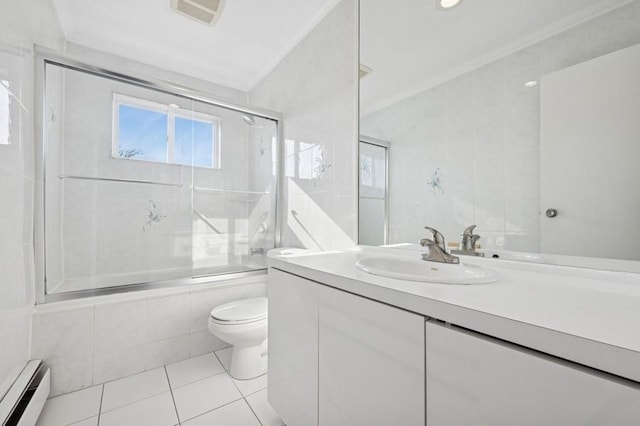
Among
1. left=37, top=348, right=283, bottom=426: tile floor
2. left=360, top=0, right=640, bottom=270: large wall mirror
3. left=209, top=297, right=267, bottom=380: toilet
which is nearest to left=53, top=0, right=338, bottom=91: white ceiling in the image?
left=360, top=0, right=640, bottom=270: large wall mirror

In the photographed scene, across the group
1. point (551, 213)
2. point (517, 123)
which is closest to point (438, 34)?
point (517, 123)

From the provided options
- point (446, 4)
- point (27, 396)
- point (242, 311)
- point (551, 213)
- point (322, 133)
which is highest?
point (446, 4)

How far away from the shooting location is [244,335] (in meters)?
1.53

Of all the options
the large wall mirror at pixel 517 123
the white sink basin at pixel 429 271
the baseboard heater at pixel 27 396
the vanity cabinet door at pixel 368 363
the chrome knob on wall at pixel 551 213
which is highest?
→ the large wall mirror at pixel 517 123

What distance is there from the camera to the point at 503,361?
48 centimetres

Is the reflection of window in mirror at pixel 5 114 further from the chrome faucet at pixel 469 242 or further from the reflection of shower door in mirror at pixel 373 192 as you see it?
the chrome faucet at pixel 469 242

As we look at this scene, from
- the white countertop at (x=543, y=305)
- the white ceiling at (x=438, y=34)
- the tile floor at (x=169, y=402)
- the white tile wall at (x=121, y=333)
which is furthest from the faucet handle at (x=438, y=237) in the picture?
the white tile wall at (x=121, y=333)

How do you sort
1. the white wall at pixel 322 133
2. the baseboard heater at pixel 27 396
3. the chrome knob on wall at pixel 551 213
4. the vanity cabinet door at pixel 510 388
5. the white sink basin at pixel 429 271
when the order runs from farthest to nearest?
the white wall at pixel 322 133 → the baseboard heater at pixel 27 396 → the chrome knob on wall at pixel 551 213 → the white sink basin at pixel 429 271 → the vanity cabinet door at pixel 510 388

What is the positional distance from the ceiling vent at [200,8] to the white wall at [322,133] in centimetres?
60

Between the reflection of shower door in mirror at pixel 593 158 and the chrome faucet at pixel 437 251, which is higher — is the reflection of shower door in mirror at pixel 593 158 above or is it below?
above

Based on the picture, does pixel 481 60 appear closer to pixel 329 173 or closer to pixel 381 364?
pixel 329 173

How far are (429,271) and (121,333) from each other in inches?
68.6

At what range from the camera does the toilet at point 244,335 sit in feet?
4.98

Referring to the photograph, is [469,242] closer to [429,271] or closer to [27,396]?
[429,271]
